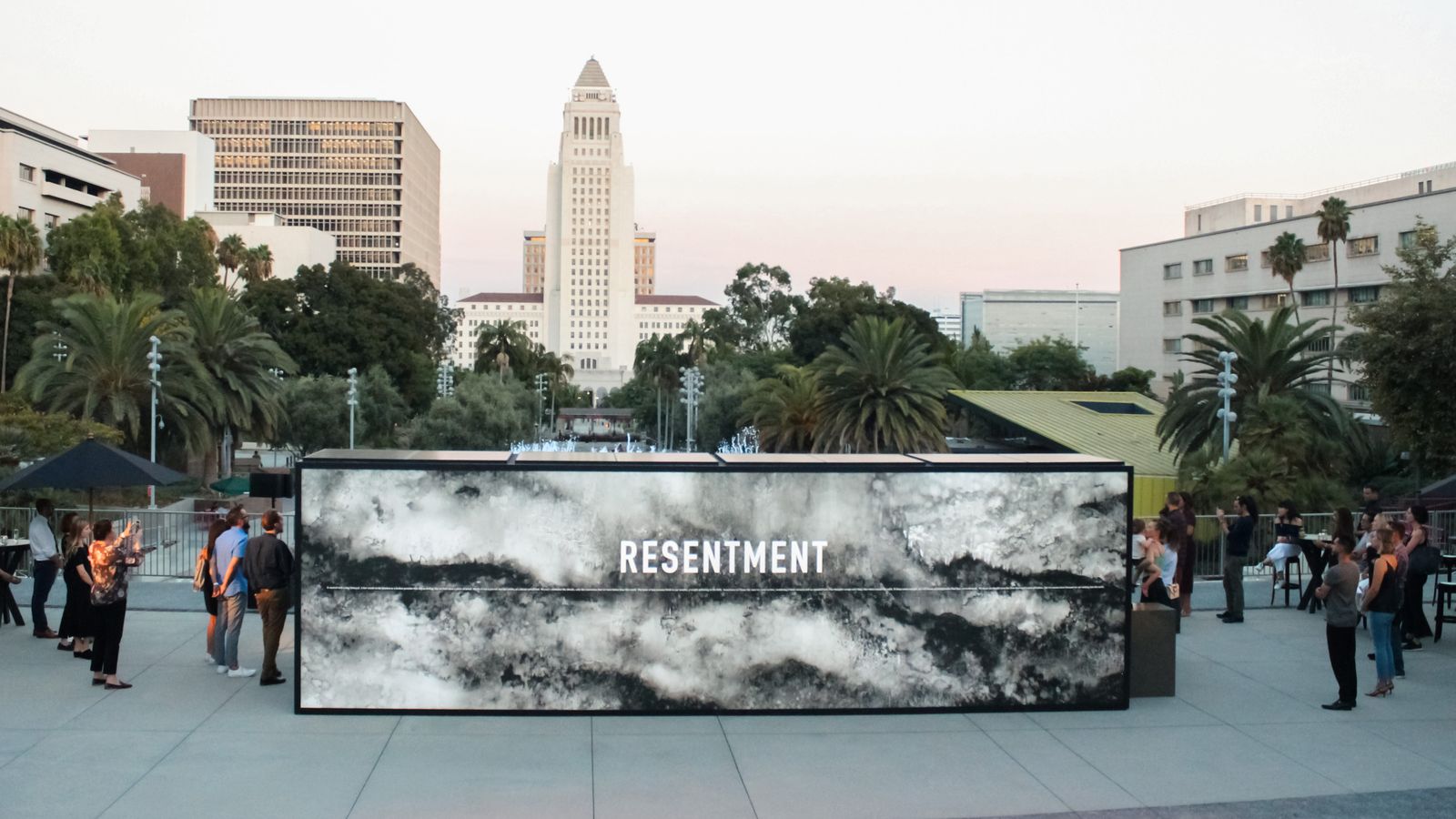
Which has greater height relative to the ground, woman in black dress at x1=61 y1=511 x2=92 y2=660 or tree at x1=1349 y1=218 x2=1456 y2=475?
tree at x1=1349 y1=218 x2=1456 y2=475

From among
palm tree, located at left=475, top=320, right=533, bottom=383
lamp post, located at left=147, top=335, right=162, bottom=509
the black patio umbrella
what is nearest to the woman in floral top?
the black patio umbrella

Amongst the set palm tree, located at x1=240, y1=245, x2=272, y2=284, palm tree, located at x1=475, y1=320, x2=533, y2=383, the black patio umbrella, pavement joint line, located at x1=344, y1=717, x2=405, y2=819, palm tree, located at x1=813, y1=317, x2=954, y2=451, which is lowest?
pavement joint line, located at x1=344, y1=717, x2=405, y2=819

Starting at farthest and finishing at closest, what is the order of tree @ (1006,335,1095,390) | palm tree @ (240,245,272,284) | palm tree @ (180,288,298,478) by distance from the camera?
palm tree @ (240,245,272,284), tree @ (1006,335,1095,390), palm tree @ (180,288,298,478)

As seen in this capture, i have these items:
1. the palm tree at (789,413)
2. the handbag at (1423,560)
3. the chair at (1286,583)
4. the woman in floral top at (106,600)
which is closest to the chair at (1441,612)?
the handbag at (1423,560)

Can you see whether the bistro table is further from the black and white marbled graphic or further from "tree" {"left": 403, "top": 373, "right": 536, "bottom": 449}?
"tree" {"left": 403, "top": 373, "right": 536, "bottom": 449}

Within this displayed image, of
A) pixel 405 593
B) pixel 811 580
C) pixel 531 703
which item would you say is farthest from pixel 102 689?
pixel 811 580

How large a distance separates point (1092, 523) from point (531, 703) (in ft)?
17.9

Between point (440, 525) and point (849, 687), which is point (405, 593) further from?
point (849, 687)

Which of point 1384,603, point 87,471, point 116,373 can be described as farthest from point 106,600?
point 116,373

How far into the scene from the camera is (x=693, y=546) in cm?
1126

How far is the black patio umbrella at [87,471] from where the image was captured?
14.3m

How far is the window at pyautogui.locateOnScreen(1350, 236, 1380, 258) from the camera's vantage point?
61312mm

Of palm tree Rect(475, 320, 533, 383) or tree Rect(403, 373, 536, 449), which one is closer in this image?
tree Rect(403, 373, 536, 449)

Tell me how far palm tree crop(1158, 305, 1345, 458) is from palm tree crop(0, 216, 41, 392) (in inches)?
1999
